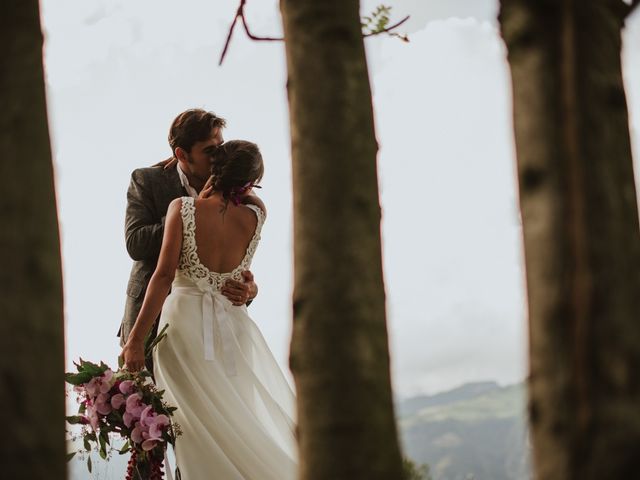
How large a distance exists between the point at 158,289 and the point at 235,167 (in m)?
0.86

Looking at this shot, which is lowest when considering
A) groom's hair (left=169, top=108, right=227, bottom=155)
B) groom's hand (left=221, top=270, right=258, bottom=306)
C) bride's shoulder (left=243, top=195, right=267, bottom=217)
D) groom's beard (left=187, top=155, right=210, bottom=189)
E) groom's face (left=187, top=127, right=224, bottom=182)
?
groom's hand (left=221, top=270, right=258, bottom=306)

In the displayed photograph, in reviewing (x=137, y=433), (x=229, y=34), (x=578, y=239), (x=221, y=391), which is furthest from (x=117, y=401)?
(x=578, y=239)

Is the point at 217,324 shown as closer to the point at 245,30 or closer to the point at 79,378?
the point at 79,378

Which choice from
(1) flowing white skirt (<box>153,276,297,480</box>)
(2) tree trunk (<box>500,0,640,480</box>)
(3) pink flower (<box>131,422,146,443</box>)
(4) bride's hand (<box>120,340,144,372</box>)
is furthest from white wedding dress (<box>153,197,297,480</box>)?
(2) tree trunk (<box>500,0,640,480</box>)


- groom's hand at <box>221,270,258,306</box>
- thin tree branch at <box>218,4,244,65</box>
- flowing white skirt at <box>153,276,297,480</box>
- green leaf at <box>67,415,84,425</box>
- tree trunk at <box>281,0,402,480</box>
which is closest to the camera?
tree trunk at <box>281,0,402,480</box>

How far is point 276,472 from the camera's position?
5.42 meters

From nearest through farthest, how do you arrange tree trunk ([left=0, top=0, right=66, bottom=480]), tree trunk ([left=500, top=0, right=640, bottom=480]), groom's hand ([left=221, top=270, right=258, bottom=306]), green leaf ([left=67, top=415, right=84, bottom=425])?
1. tree trunk ([left=500, top=0, right=640, bottom=480])
2. tree trunk ([left=0, top=0, right=66, bottom=480])
3. green leaf ([left=67, top=415, right=84, bottom=425])
4. groom's hand ([left=221, top=270, right=258, bottom=306])

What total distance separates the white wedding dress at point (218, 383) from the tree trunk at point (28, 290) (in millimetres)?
3450

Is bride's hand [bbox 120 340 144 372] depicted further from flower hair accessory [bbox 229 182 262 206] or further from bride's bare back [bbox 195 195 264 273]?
flower hair accessory [bbox 229 182 262 206]

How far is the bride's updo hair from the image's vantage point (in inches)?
220

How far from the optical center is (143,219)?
20.6 ft

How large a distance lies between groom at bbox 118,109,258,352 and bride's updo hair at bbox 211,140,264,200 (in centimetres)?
42

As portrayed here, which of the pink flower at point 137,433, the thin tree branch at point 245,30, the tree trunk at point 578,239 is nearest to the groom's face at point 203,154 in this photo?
the pink flower at point 137,433

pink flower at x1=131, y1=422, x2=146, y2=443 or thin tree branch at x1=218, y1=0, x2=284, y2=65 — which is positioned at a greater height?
thin tree branch at x1=218, y1=0, x2=284, y2=65
